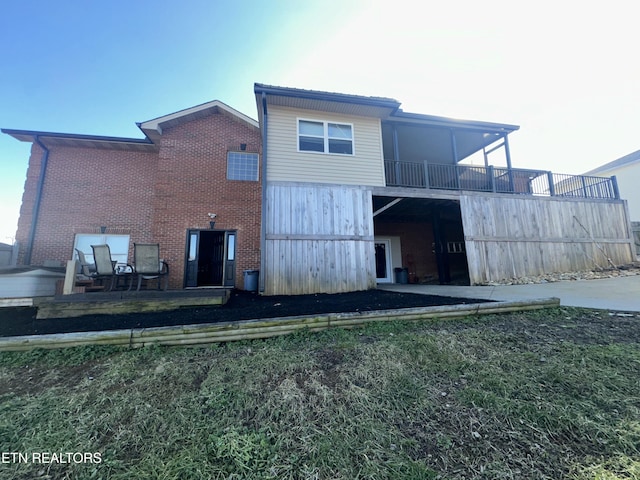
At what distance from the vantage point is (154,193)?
30.7 ft

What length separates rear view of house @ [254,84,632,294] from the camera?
7.42 m

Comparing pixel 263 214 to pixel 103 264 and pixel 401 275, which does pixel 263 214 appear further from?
pixel 401 275

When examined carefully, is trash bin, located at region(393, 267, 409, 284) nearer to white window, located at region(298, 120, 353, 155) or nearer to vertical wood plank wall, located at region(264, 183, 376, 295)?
vertical wood plank wall, located at region(264, 183, 376, 295)

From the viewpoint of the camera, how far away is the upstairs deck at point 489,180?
9.16 metres

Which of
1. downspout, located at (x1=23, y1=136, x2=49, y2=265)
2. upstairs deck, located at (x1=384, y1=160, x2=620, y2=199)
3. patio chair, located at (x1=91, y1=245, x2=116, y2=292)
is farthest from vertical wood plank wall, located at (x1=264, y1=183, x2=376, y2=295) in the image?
downspout, located at (x1=23, y1=136, x2=49, y2=265)

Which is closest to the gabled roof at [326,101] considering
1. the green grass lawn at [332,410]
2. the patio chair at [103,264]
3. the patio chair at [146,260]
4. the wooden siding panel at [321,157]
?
the wooden siding panel at [321,157]

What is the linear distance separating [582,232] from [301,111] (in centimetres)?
1117

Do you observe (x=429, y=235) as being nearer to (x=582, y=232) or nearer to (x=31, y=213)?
(x=582, y=232)

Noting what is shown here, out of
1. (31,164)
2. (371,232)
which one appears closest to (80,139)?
(31,164)

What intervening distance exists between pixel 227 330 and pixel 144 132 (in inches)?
365

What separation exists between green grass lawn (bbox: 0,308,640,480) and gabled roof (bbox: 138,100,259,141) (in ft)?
27.8

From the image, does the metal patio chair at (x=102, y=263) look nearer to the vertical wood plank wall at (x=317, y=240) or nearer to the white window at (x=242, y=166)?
the vertical wood plank wall at (x=317, y=240)

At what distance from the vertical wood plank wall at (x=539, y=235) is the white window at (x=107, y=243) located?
1173 centimetres

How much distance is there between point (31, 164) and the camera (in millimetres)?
9047
